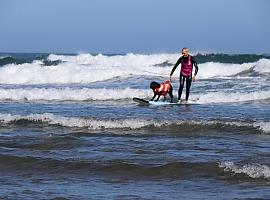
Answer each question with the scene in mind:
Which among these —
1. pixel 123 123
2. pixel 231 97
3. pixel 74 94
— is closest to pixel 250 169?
pixel 123 123

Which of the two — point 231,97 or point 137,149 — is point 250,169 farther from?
point 231,97

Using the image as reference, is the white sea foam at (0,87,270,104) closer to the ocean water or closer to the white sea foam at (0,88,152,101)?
the white sea foam at (0,88,152,101)

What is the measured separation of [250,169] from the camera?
685cm

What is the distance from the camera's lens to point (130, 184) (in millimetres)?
6625

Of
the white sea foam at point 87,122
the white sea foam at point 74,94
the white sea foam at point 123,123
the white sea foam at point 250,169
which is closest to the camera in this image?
the white sea foam at point 250,169

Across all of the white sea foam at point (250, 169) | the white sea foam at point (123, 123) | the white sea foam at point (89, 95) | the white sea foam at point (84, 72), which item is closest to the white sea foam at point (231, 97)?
the white sea foam at point (89, 95)

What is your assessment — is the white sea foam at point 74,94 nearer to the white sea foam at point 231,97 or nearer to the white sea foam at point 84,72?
the white sea foam at point 231,97

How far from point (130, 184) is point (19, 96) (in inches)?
523

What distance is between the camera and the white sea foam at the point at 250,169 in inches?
263

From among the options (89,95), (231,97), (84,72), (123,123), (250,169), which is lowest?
(250,169)

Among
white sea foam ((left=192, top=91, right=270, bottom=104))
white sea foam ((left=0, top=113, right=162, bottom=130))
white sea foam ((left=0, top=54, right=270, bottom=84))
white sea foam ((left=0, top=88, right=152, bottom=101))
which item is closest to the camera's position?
white sea foam ((left=0, top=113, right=162, bottom=130))

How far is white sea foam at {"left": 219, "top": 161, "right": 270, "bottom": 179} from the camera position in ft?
21.9

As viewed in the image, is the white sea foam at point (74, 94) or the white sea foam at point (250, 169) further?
the white sea foam at point (74, 94)

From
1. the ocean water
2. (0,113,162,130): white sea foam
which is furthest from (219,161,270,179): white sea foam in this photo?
Result: (0,113,162,130): white sea foam
